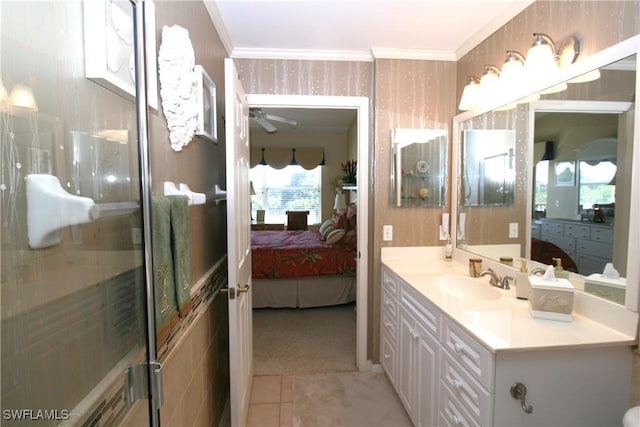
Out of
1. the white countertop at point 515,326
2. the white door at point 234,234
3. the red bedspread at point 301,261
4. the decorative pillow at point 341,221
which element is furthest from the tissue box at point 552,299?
the decorative pillow at point 341,221

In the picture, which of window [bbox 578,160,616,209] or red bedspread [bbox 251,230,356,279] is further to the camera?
red bedspread [bbox 251,230,356,279]

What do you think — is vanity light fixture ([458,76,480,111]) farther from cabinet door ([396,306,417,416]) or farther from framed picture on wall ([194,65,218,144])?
framed picture on wall ([194,65,218,144])

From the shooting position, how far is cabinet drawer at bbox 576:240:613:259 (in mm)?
1252

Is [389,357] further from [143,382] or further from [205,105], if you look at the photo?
[205,105]

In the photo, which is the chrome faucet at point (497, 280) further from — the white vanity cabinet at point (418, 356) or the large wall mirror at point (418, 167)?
the large wall mirror at point (418, 167)

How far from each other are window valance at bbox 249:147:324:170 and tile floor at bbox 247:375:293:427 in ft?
14.9

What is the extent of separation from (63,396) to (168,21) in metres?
1.20

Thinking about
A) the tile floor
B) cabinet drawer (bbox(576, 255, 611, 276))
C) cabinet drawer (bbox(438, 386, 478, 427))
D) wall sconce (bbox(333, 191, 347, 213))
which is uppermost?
wall sconce (bbox(333, 191, 347, 213))

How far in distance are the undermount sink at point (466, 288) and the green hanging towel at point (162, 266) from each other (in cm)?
145

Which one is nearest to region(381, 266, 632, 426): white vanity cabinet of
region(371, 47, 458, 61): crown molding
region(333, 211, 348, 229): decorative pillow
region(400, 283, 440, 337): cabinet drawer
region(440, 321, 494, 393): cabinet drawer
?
region(440, 321, 494, 393): cabinet drawer

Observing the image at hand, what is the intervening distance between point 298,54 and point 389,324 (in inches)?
81.1

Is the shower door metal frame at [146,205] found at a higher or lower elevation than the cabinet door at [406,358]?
higher

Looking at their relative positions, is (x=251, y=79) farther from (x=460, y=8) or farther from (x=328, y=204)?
(x=328, y=204)

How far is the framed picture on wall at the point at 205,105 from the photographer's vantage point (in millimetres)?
1349
